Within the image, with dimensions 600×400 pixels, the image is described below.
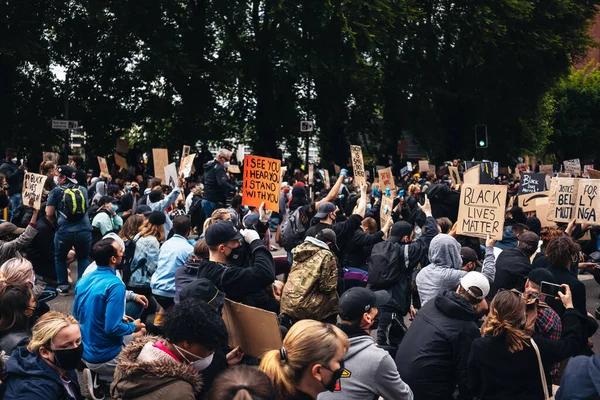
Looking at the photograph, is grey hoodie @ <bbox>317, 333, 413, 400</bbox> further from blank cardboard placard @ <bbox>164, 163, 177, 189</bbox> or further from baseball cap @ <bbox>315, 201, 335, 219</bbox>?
blank cardboard placard @ <bbox>164, 163, 177, 189</bbox>

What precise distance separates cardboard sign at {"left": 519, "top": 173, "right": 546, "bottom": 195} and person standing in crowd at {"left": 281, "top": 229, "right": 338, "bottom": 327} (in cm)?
1014

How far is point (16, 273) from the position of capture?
17.5 feet

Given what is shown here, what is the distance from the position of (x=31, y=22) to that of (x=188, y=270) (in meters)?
18.7

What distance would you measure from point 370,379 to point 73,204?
677 centimetres

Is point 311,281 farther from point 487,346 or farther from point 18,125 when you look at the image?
point 18,125

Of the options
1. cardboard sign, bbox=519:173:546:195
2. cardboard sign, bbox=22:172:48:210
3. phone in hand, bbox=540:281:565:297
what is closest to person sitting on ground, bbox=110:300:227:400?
phone in hand, bbox=540:281:565:297

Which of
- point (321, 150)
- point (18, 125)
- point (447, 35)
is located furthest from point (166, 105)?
point (447, 35)

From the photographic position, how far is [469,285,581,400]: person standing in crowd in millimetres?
4648

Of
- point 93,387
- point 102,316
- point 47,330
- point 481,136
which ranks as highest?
point 481,136

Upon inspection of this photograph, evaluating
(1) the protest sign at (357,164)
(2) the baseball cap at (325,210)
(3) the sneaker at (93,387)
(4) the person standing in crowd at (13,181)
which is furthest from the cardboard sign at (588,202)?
(4) the person standing in crowd at (13,181)

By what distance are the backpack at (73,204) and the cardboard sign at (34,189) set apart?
20.3 inches

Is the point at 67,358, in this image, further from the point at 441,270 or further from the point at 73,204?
the point at 73,204

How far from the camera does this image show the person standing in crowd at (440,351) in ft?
16.4

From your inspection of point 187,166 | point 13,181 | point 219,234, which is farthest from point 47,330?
point 13,181
